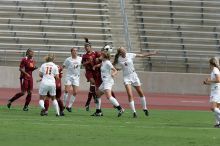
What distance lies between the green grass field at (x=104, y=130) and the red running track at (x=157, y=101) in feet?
18.8

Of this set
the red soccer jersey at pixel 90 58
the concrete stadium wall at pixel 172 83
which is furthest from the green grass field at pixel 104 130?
the concrete stadium wall at pixel 172 83


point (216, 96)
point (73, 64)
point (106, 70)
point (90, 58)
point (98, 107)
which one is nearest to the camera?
point (216, 96)

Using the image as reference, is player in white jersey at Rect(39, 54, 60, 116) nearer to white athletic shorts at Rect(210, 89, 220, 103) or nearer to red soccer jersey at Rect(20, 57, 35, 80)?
red soccer jersey at Rect(20, 57, 35, 80)

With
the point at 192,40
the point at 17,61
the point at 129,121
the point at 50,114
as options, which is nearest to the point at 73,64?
the point at 50,114

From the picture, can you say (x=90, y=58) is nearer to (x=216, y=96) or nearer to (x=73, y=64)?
(x=73, y=64)

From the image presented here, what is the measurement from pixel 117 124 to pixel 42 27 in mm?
21578

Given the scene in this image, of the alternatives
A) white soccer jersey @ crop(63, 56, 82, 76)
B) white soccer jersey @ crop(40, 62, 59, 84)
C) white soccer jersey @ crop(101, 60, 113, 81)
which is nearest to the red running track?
white soccer jersey @ crop(63, 56, 82, 76)

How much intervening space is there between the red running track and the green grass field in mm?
5735

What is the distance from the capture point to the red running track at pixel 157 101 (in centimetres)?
2959

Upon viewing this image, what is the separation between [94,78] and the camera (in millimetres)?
25438

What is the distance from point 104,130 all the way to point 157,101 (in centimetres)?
1585

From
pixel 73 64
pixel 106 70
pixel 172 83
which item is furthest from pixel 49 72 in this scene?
pixel 172 83

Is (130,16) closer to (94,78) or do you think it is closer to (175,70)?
(175,70)

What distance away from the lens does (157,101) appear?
3297 cm
